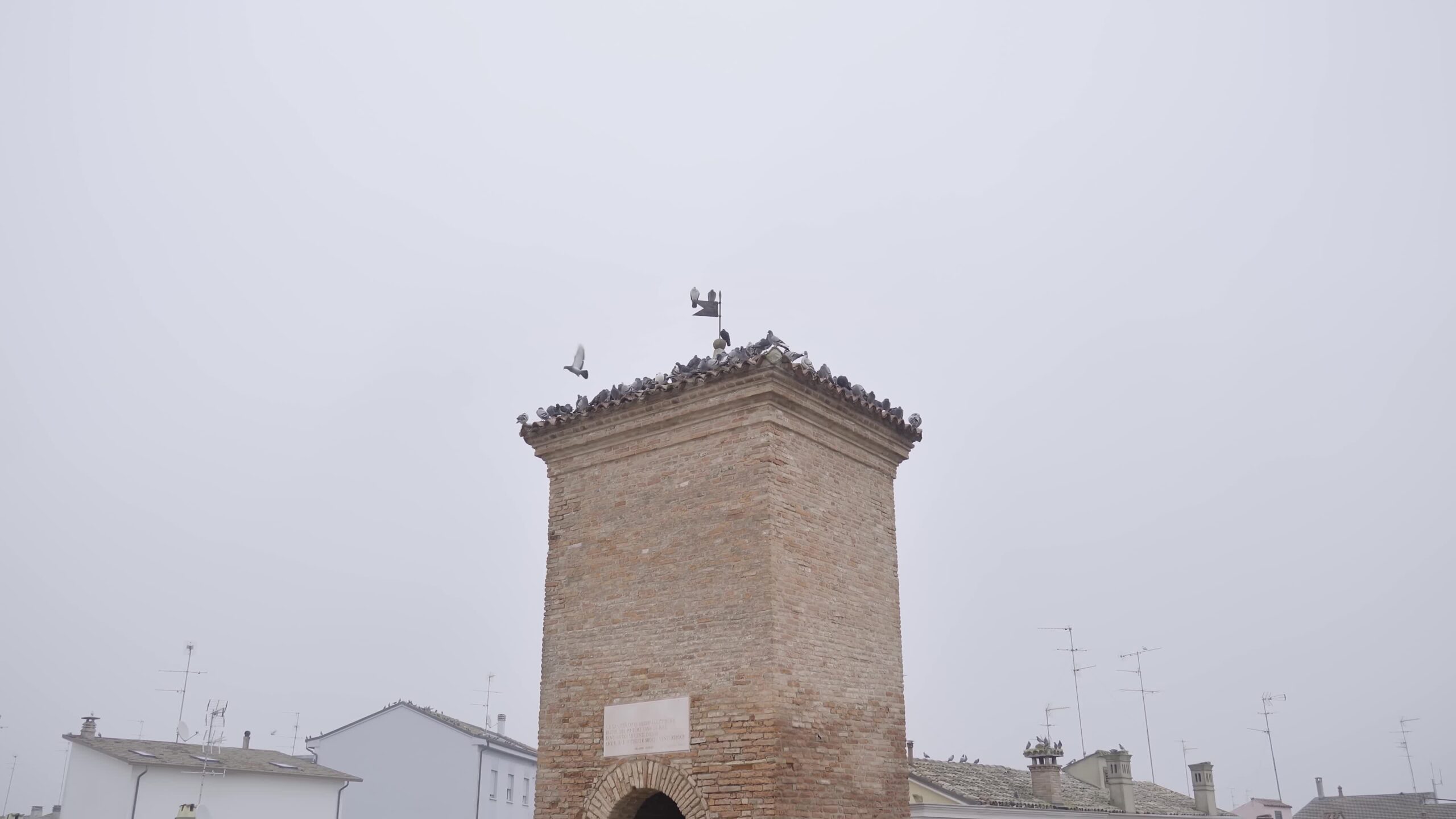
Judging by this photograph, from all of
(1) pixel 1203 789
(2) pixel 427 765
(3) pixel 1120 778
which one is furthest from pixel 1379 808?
(2) pixel 427 765

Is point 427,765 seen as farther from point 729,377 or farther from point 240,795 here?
point 729,377

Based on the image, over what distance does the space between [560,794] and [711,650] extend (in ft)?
7.44

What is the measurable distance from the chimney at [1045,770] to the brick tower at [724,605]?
1600 cm

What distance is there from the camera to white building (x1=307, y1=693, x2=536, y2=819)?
31.7m

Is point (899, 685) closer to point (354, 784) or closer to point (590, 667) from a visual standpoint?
point (590, 667)

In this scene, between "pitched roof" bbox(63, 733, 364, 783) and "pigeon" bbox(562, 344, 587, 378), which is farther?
"pitched roof" bbox(63, 733, 364, 783)

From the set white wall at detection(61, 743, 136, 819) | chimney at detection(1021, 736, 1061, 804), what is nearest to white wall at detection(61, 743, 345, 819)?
white wall at detection(61, 743, 136, 819)

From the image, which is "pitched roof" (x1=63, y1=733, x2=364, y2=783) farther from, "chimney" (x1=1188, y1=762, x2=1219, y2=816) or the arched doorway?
"chimney" (x1=1188, y1=762, x2=1219, y2=816)

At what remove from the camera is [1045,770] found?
83.9 feet

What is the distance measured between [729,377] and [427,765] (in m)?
25.9

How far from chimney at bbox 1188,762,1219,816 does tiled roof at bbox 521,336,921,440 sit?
26.7 meters

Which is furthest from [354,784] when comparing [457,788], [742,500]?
[742,500]

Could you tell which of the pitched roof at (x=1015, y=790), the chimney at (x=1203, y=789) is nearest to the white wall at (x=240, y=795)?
the pitched roof at (x=1015, y=790)

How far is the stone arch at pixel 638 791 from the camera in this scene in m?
9.83
